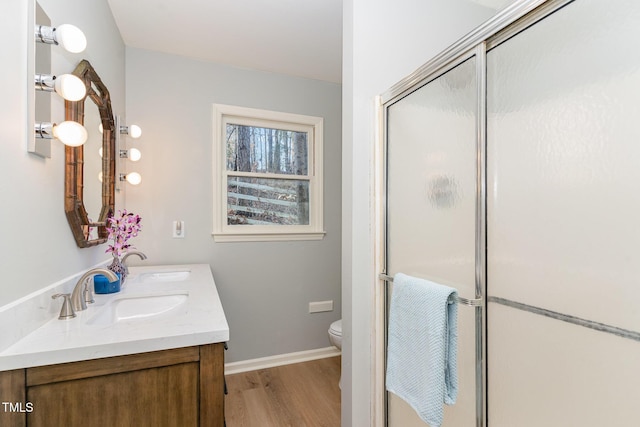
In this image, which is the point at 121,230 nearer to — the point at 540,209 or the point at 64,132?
the point at 64,132

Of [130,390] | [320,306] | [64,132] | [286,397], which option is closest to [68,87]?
[64,132]

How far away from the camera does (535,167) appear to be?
0.84 metres

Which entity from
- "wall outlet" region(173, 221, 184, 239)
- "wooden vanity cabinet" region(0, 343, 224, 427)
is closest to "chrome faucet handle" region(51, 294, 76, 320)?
"wooden vanity cabinet" region(0, 343, 224, 427)

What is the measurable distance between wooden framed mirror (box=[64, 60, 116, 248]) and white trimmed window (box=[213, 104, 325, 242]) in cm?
77

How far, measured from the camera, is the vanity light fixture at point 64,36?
3.17 ft

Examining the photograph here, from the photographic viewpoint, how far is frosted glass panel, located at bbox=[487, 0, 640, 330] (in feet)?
2.21

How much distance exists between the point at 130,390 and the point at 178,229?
5.13 ft

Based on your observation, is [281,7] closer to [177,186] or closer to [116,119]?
[116,119]

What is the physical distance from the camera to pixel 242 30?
2.05 metres

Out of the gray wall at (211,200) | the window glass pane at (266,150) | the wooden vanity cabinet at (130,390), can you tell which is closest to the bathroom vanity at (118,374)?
the wooden vanity cabinet at (130,390)

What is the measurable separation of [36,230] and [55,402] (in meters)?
0.55

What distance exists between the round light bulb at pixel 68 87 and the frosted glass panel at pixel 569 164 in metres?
1.29

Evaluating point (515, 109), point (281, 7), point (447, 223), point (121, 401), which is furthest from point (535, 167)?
point (281, 7)

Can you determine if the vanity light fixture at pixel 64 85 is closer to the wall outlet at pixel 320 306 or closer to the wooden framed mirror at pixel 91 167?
the wooden framed mirror at pixel 91 167
